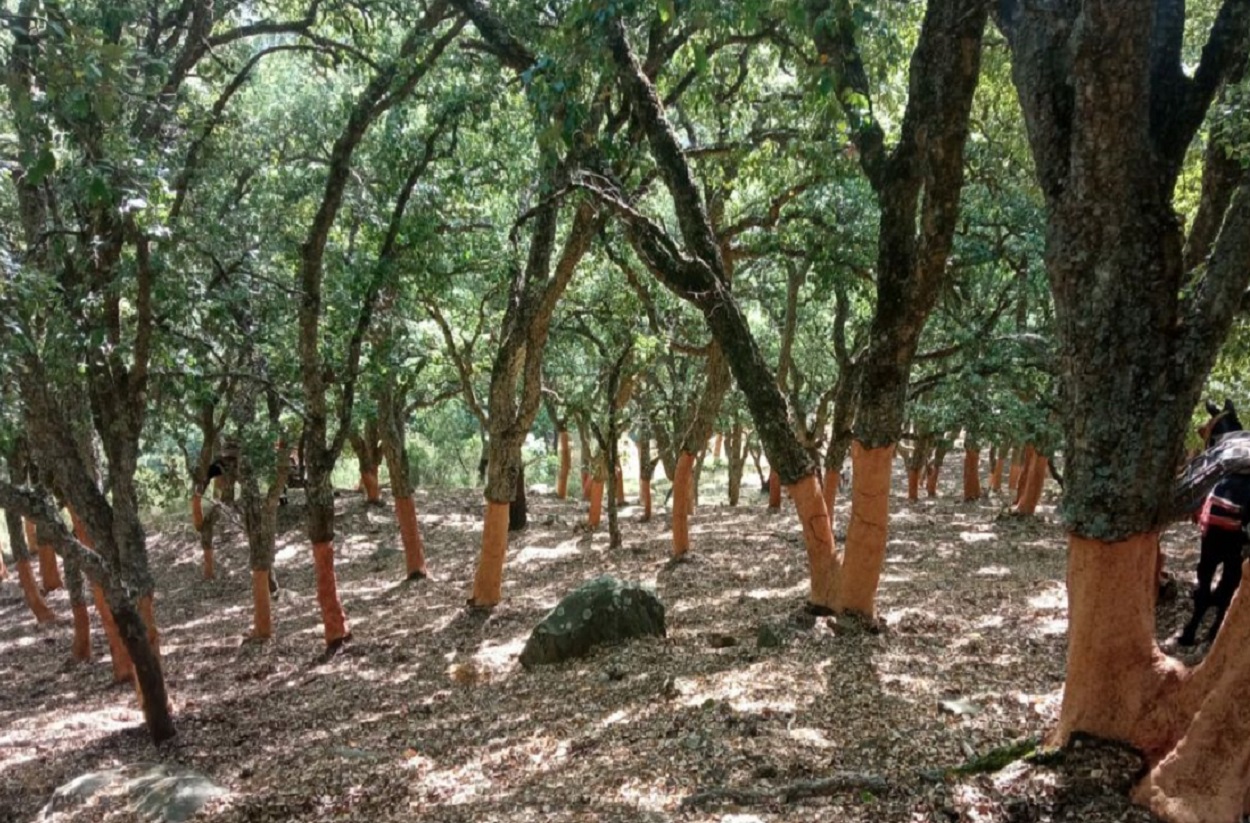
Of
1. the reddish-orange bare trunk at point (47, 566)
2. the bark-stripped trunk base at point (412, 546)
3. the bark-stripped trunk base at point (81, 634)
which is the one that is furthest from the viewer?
the reddish-orange bare trunk at point (47, 566)

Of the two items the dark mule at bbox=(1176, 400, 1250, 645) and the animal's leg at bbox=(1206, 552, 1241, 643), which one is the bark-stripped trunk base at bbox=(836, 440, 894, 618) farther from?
the animal's leg at bbox=(1206, 552, 1241, 643)

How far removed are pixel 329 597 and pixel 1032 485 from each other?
11.9 meters

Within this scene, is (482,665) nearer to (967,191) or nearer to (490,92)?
(490,92)

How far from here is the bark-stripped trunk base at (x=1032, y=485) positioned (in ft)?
47.8

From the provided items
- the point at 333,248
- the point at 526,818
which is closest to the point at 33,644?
the point at 333,248

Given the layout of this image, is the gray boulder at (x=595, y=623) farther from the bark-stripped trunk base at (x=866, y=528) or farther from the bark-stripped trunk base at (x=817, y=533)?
the bark-stripped trunk base at (x=866, y=528)

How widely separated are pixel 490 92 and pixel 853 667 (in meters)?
6.49

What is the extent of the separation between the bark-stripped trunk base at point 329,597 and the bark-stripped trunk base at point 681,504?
184 inches

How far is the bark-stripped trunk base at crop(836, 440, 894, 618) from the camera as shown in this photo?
20.2ft

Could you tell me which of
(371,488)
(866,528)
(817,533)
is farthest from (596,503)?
(866,528)

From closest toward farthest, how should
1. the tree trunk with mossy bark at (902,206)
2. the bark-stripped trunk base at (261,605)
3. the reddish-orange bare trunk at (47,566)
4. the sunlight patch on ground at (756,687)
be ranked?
the tree trunk with mossy bark at (902,206) < the sunlight patch on ground at (756,687) < the bark-stripped trunk base at (261,605) < the reddish-orange bare trunk at (47,566)

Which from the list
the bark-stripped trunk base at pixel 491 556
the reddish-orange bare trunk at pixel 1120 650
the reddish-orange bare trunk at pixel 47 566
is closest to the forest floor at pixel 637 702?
the reddish-orange bare trunk at pixel 1120 650

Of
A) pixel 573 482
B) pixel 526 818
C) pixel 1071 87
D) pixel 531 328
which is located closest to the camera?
pixel 1071 87

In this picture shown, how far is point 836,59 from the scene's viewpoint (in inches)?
218
